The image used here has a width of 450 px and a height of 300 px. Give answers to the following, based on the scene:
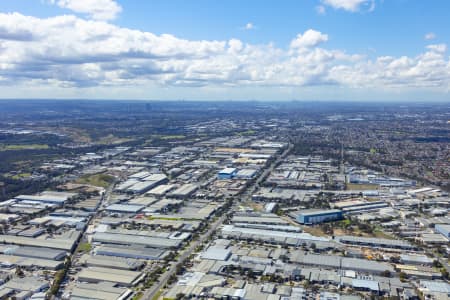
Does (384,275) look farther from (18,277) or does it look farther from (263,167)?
(263,167)

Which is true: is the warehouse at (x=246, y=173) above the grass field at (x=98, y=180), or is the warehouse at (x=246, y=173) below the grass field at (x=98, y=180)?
above

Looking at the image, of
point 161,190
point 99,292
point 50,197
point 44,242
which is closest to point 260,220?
point 161,190

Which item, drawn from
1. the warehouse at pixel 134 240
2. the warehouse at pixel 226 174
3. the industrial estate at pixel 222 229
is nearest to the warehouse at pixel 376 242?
the industrial estate at pixel 222 229

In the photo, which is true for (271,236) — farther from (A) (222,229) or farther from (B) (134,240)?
(B) (134,240)

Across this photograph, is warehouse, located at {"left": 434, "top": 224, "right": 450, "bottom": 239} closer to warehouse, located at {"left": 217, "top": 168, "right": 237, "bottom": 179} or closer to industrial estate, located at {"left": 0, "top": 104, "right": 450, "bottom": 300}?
industrial estate, located at {"left": 0, "top": 104, "right": 450, "bottom": 300}

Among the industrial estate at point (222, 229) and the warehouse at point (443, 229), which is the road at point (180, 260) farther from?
the warehouse at point (443, 229)

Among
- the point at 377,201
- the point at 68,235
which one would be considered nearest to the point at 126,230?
the point at 68,235

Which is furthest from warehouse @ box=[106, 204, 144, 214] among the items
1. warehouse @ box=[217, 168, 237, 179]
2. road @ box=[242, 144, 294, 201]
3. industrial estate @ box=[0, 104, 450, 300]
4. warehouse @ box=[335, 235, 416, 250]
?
warehouse @ box=[335, 235, 416, 250]

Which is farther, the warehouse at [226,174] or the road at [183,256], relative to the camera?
the warehouse at [226,174]
